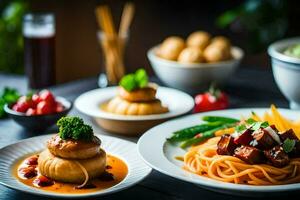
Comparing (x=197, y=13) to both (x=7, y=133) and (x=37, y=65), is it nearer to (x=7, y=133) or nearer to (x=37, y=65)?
(x=37, y=65)

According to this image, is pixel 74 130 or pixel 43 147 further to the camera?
pixel 43 147

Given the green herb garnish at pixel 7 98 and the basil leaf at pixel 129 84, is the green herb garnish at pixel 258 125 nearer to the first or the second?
the basil leaf at pixel 129 84

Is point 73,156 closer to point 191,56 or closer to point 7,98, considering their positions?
point 7,98

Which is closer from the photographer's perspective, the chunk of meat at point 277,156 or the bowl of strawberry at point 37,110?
the chunk of meat at point 277,156

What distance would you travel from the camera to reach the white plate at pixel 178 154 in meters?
1.58

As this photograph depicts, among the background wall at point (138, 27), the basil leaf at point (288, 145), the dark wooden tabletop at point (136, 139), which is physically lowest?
the background wall at point (138, 27)

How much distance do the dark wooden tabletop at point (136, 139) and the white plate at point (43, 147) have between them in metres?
0.06

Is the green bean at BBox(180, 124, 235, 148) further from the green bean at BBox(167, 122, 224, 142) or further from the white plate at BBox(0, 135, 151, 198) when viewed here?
the white plate at BBox(0, 135, 151, 198)

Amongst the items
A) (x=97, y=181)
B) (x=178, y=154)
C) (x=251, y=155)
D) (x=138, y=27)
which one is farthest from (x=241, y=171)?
(x=138, y=27)

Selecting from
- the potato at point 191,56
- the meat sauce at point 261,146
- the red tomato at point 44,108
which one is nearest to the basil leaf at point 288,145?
the meat sauce at point 261,146

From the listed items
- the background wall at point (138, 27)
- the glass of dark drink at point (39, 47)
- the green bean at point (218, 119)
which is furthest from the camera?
the background wall at point (138, 27)

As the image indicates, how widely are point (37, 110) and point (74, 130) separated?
64cm

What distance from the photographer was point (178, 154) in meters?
1.96

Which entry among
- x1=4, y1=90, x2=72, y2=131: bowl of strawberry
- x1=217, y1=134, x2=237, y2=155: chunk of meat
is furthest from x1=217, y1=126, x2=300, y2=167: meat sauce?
x1=4, y1=90, x2=72, y2=131: bowl of strawberry
